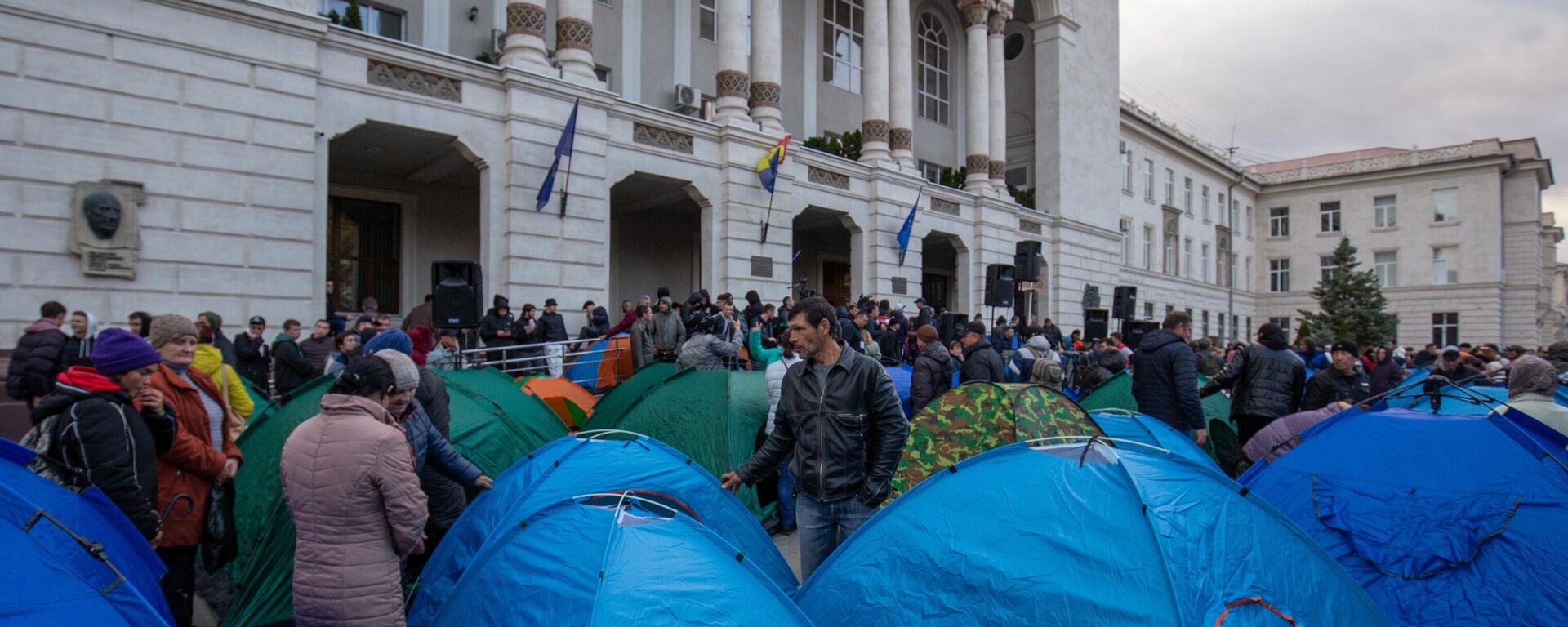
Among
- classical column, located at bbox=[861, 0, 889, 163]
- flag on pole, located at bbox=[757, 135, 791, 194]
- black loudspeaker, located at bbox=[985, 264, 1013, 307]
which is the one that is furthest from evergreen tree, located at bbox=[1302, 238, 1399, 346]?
flag on pole, located at bbox=[757, 135, 791, 194]

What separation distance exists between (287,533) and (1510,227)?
59.1 m

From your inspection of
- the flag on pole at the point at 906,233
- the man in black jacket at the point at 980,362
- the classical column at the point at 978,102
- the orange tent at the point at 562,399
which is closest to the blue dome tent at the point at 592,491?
the man in black jacket at the point at 980,362

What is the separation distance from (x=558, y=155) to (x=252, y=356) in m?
5.64

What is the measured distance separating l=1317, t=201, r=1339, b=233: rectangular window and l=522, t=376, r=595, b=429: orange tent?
51663 mm

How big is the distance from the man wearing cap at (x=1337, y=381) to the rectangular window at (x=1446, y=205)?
1908 inches

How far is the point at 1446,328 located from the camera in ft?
149

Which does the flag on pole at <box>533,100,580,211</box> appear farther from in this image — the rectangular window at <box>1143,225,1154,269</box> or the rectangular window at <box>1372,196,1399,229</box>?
the rectangular window at <box>1372,196,1399,229</box>

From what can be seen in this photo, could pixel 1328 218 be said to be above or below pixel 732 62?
above

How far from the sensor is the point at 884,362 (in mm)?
12484

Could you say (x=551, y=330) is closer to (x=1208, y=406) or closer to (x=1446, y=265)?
(x=1208, y=406)

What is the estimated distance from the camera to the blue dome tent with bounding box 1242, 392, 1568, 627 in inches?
169

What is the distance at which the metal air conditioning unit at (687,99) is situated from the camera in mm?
18891

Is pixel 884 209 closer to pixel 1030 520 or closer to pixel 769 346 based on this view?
pixel 769 346

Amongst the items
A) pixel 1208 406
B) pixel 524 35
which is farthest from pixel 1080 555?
pixel 524 35
